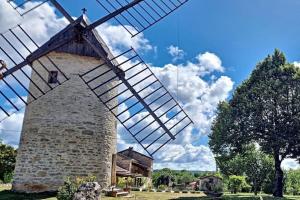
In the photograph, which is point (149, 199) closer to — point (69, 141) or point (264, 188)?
point (69, 141)

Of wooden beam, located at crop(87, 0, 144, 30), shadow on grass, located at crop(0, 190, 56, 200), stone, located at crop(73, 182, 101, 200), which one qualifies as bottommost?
stone, located at crop(73, 182, 101, 200)

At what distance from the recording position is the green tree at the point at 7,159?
2897 centimetres

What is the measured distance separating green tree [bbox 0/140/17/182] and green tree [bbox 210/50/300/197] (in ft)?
55.2

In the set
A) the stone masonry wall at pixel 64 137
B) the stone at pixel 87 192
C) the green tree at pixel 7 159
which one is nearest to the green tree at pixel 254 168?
the green tree at pixel 7 159

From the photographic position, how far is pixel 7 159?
29297 millimetres

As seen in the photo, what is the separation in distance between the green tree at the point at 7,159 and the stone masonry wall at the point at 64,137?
13.1 metres

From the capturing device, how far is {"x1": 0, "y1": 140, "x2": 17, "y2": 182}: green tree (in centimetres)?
2897

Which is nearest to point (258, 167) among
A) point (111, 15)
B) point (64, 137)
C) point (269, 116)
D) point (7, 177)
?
point (269, 116)

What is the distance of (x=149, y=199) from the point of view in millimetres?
16578

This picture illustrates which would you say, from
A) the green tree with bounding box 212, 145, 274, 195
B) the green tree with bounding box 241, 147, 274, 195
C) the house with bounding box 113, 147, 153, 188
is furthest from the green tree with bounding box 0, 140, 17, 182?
the green tree with bounding box 241, 147, 274, 195

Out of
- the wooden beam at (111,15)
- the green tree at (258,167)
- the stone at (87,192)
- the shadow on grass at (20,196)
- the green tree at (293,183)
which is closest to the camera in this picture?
the stone at (87,192)

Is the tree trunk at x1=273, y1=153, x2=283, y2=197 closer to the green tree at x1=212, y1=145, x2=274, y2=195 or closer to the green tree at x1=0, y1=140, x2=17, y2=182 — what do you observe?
the green tree at x1=212, y1=145, x2=274, y2=195

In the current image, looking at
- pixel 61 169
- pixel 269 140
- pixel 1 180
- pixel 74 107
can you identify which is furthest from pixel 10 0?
pixel 1 180

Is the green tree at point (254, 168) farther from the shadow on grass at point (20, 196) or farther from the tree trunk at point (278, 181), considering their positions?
the shadow on grass at point (20, 196)
